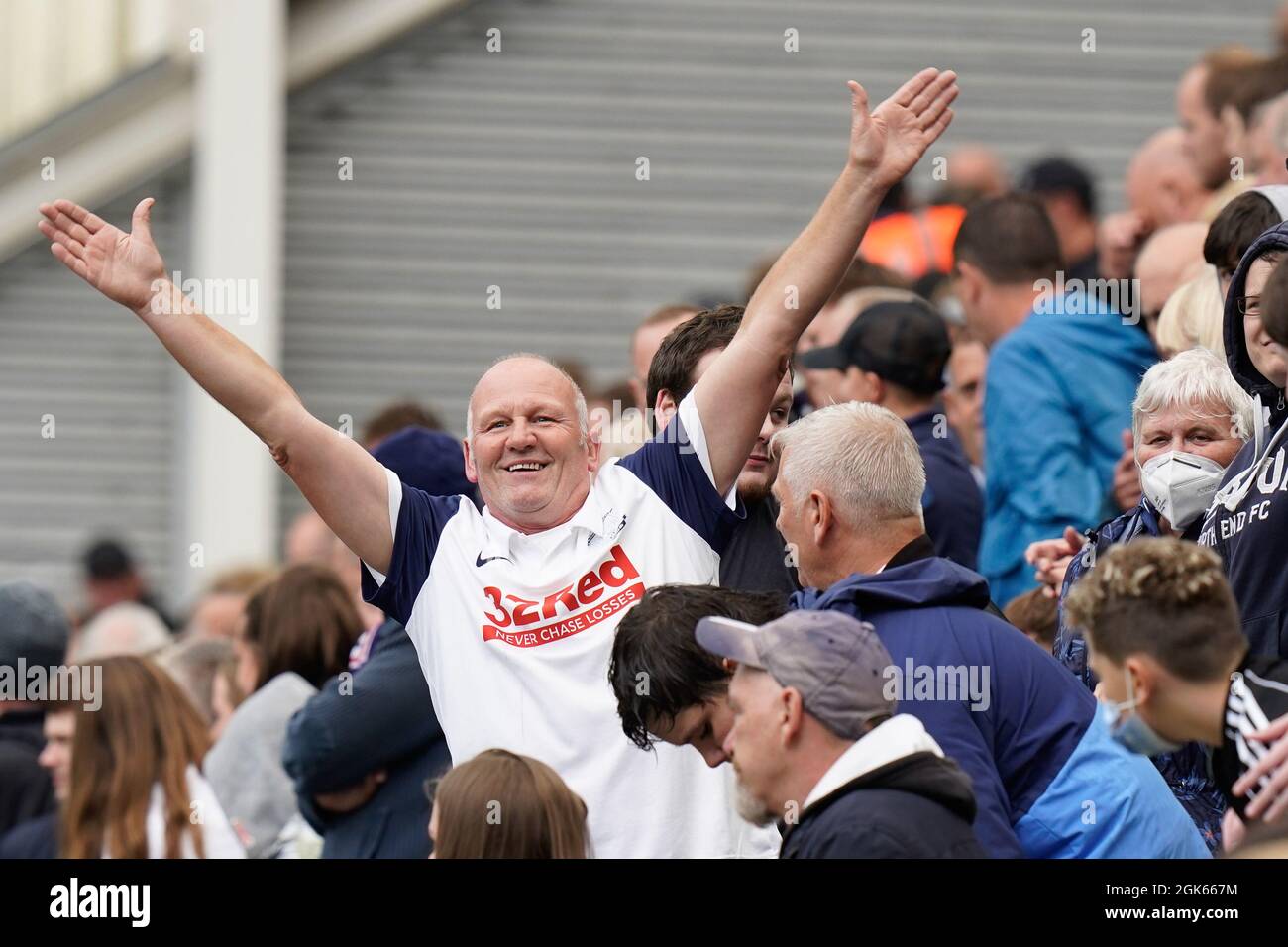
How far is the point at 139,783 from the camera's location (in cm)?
464

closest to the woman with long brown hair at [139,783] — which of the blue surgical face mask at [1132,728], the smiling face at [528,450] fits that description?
the smiling face at [528,450]

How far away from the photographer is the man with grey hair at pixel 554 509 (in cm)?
420

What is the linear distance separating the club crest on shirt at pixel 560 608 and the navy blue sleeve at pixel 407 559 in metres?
0.19

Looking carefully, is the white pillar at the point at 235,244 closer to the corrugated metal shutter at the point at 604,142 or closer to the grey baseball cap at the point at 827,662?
the corrugated metal shutter at the point at 604,142

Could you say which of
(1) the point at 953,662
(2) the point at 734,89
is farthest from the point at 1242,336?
(2) the point at 734,89

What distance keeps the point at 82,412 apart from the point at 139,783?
6546mm

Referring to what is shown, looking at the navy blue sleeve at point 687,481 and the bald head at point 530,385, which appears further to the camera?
the bald head at point 530,385

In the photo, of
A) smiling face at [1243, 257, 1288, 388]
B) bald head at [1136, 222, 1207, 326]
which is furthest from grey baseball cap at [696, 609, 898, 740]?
bald head at [1136, 222, 1207, 326]
